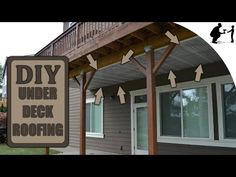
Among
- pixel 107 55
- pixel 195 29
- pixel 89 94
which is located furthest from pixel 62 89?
pixel 89 94

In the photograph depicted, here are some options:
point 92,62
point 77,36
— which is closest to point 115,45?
point 92,62

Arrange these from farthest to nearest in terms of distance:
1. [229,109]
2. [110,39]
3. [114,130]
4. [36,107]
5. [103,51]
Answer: [114,130]
[103,51]
[229,109]
[110,39]
[36,107]

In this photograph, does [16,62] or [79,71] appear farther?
[79,71]

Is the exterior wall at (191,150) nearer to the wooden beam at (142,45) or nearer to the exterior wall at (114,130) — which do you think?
the exterior wall at (114,130)

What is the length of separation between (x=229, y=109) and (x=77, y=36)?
3.83 metres

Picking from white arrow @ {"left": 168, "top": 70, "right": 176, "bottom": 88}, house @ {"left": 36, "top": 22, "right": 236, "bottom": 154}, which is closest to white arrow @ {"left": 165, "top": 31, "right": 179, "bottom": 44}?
house @ {"left": 36, "top": 22, "right": 236, "bottom": 154}

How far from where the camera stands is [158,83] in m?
7.88

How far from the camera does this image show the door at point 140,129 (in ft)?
27.9

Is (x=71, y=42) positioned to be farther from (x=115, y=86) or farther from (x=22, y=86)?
(x=22, y=86)

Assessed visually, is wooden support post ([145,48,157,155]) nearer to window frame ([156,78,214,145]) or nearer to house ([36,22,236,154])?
house ([36,22,236,154])

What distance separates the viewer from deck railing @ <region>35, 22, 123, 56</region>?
6336 millimetres

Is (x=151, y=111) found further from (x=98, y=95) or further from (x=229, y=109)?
(x=98, y=95)

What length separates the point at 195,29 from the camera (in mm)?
2529
